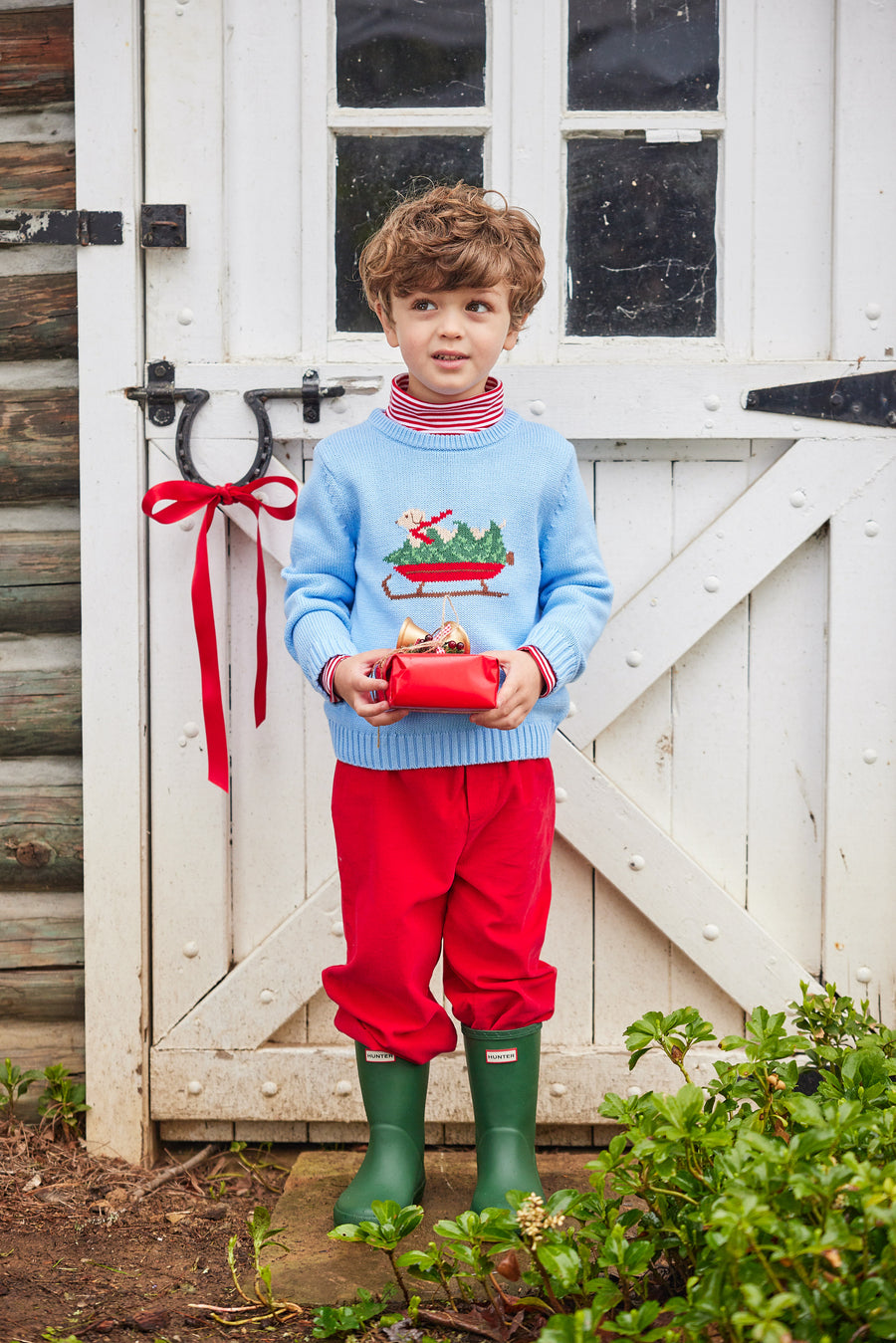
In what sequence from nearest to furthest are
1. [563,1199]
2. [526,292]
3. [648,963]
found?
[563,1199], [526,292], [648,963]

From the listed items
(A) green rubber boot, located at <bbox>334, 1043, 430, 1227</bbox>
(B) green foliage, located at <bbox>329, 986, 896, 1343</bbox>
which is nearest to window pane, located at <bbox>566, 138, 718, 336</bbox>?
(B) green foliage, located at <bbox>329, 986, 896, 1343</bbox>

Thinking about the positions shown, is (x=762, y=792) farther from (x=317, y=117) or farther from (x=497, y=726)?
(x=317, y=117)

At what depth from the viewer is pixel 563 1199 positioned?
146cm

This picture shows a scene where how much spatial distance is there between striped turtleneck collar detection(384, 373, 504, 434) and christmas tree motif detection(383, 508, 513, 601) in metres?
0.14

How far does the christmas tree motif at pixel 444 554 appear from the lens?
→ 5.75ft

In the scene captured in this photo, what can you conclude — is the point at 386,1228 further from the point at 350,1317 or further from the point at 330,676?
the point at 330,676

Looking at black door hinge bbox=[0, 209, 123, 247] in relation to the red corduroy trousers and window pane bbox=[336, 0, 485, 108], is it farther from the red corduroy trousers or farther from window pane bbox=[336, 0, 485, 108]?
the red corduroy trousers

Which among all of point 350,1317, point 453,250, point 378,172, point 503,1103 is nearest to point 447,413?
point 453,250

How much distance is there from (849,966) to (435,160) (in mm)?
1765

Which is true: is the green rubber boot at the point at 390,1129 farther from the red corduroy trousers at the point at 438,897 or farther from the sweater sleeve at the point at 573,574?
the sweater sleeve at the point at 573,574

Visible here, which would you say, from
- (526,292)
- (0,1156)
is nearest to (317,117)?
(526,292)

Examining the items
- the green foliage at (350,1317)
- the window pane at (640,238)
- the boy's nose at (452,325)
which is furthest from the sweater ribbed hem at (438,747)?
the window pane at (640,238)

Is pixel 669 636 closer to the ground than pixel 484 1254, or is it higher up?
higher up

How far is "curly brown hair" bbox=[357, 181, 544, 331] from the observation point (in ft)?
5.51
